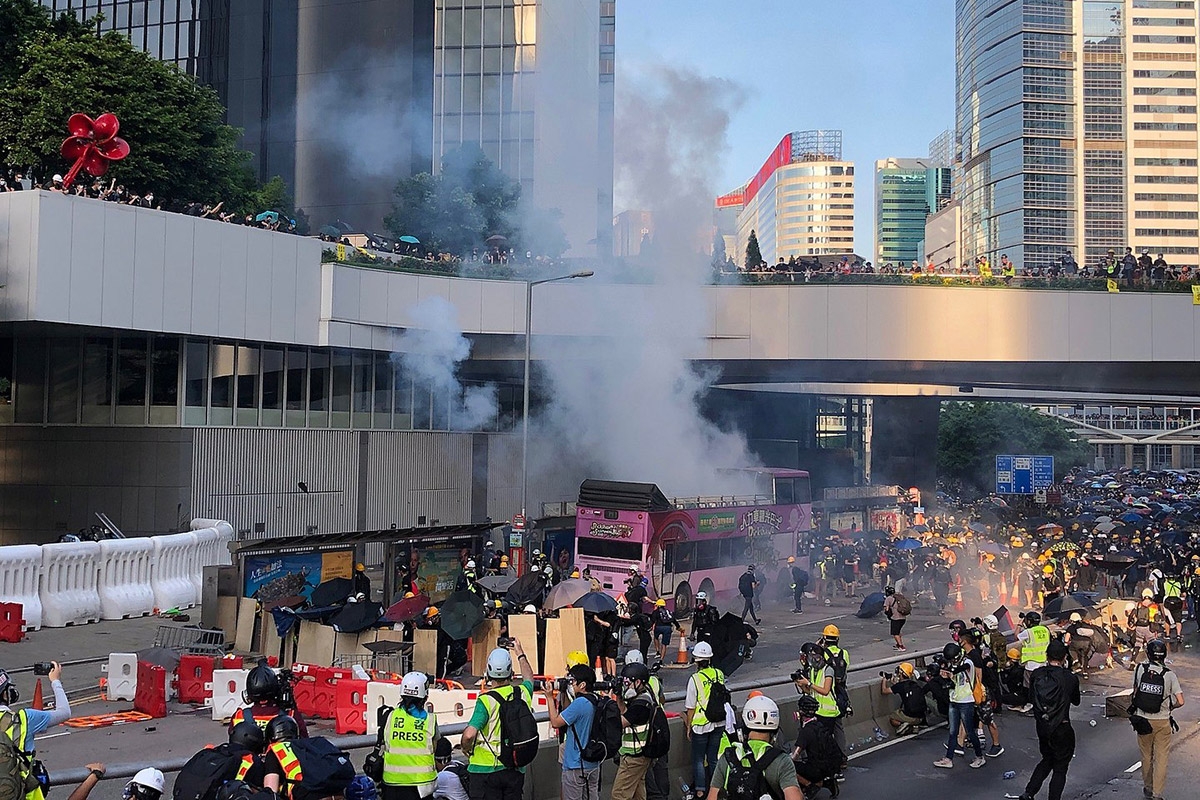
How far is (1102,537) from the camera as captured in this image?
30.3 meters

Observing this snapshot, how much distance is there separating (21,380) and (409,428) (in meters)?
11.4

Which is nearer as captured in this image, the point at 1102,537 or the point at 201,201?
the point at 1102,537

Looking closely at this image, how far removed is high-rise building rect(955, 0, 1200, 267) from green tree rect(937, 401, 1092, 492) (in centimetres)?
7303

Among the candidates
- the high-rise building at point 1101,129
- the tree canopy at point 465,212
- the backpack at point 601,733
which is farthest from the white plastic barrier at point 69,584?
the high-rise building at point 1101,129

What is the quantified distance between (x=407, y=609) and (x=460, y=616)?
103 centimetres

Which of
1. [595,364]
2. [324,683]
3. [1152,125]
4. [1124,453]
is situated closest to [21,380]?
[595,364]

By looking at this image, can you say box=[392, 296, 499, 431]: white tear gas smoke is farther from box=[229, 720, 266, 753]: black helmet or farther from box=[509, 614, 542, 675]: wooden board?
box=[229, 720, 266, 753]: black helmet

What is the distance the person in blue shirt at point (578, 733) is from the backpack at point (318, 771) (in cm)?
261

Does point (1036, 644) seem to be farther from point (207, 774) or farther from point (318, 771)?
point (207, 774)

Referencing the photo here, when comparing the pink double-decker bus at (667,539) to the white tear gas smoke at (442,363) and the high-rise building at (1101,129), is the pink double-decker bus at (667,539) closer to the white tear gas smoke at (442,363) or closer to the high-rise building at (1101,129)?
the white tear gas smoke at (442,363)

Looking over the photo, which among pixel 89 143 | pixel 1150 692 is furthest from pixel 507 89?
pixel 1150 692

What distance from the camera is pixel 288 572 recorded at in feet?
67.3

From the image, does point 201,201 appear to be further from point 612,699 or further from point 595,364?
point 612,699

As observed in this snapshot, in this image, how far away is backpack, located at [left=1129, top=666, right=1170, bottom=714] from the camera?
10281mm
